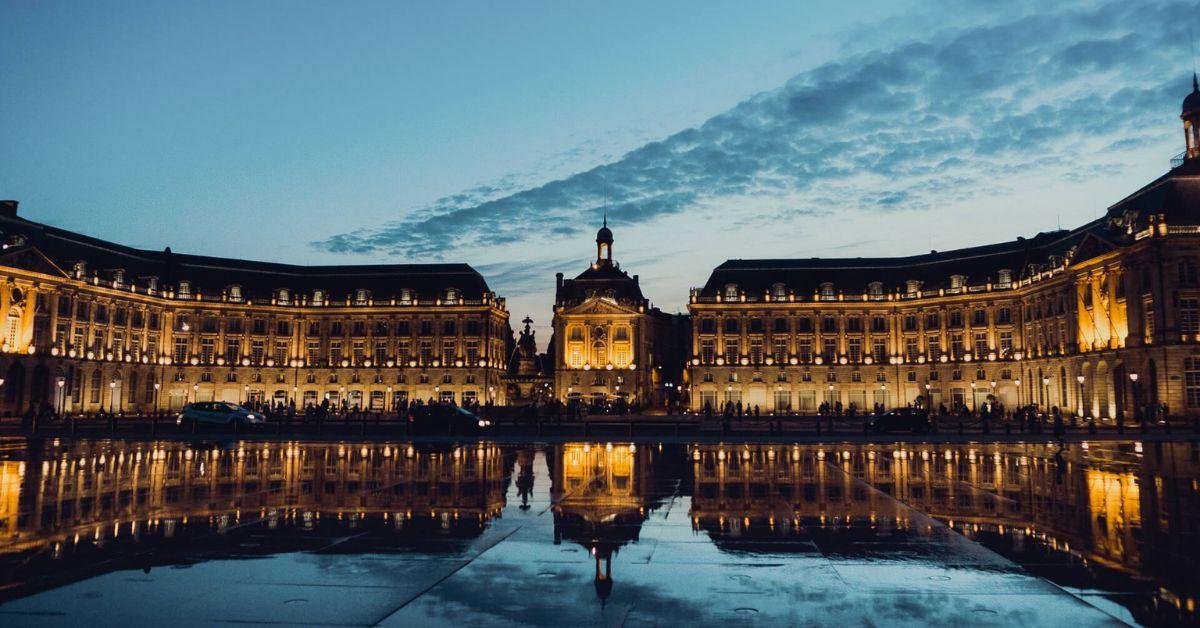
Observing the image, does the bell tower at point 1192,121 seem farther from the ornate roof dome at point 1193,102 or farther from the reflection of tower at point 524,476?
the reflection of tower at point 524,476

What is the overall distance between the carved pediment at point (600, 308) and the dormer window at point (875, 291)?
87.2ft

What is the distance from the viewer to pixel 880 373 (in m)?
92.6

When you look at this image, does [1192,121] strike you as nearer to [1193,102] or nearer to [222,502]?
[1193,102]

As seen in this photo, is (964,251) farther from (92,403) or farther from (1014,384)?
(92,403)

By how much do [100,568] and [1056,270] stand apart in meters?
78.0

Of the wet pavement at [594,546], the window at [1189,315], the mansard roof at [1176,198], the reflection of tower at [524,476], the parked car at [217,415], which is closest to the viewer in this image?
the wet pavement at [594,546]

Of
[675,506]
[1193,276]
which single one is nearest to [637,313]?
[1193,276]

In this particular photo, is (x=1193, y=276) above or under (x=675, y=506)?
above

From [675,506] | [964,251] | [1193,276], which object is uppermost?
[964,251]

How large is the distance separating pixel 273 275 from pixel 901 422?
258 feet

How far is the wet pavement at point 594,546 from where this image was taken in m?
7.67

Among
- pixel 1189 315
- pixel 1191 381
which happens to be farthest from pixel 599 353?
pixel 1191 381

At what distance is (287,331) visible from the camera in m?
97.8

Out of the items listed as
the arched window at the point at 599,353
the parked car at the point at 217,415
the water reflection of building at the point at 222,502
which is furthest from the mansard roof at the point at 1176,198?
the parked car at the point at 217,415
